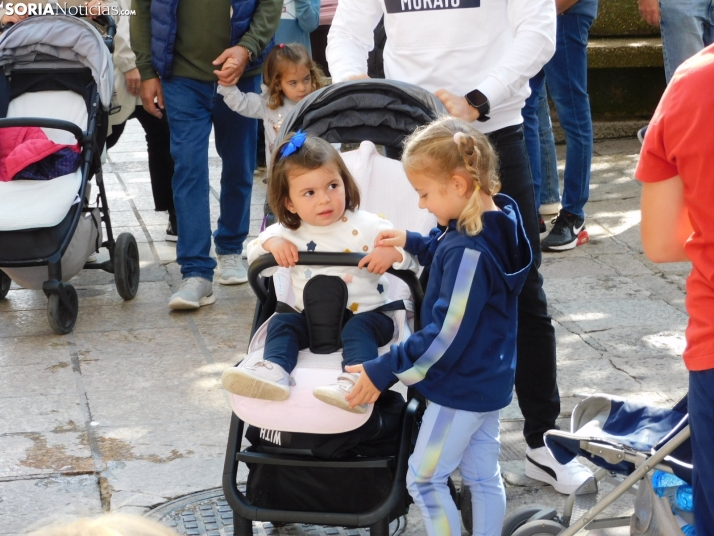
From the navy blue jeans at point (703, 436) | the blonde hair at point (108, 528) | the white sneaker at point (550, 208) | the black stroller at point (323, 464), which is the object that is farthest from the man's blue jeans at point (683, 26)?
the blonde hair at point (108, 528)

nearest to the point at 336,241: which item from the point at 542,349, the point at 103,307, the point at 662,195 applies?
the point at 542,349

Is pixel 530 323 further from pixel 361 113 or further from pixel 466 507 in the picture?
pixel 361 113

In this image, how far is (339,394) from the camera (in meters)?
2.67

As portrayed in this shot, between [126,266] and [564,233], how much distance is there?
8.77 ft

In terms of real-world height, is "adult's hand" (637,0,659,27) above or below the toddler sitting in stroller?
above

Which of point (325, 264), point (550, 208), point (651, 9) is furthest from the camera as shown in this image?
point (550, 208)

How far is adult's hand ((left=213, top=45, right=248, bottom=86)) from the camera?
5.28 metres

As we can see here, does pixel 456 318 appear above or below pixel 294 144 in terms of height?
below

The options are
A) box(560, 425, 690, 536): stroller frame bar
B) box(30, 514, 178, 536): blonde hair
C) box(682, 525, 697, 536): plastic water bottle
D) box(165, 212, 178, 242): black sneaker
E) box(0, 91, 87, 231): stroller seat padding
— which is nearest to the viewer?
box(30, 514, 178, 536): blonde hair

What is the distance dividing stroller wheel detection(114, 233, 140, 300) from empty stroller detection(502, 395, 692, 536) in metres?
3.12

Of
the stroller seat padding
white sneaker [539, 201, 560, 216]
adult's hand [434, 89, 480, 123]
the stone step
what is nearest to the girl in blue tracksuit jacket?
adult's hand [434, 89, 480, 123]

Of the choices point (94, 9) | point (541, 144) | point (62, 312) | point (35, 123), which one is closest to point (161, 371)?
point (62, 312)

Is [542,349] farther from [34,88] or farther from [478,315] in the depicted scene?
[34,88]

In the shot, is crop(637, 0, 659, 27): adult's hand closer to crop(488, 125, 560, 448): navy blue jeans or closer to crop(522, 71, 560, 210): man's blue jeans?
crop(522, 71, 560, 210): man's blue jeans
